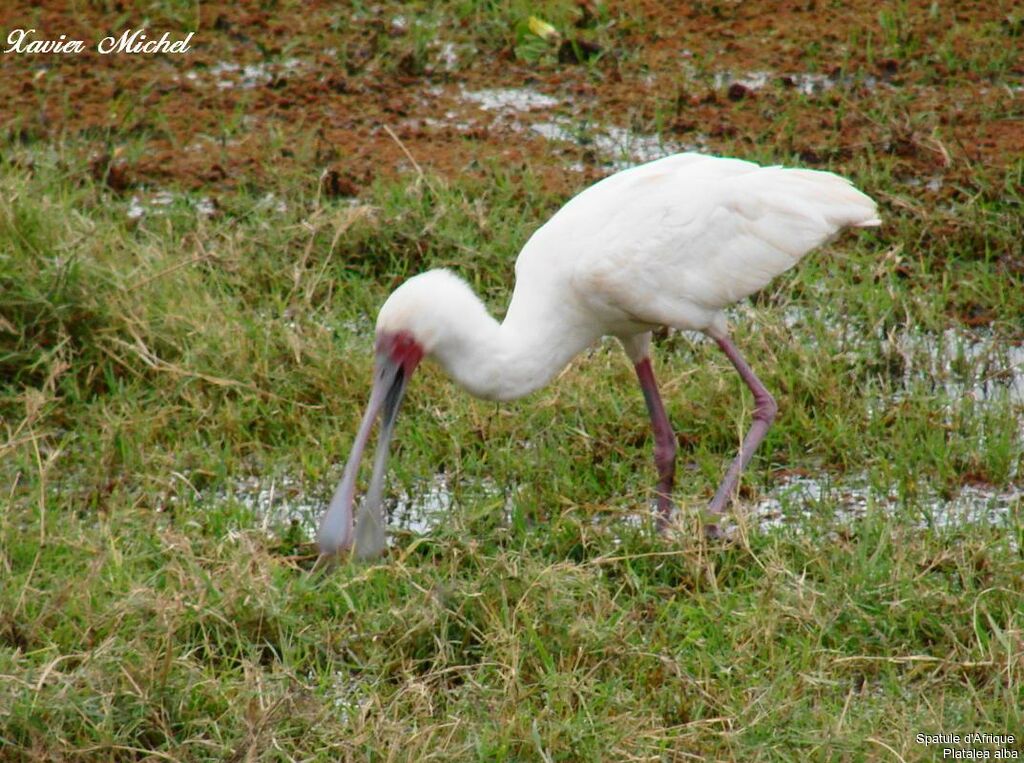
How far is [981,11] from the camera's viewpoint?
9.57 metres

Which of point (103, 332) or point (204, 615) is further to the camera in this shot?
point (103, 332)

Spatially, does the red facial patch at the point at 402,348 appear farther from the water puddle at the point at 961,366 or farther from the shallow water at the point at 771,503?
the water puddle at the point at 961,366

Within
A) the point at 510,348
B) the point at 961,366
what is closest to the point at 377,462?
the point at 510,348

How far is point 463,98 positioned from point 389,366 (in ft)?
12.6

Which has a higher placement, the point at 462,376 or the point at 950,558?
the point at 462,376

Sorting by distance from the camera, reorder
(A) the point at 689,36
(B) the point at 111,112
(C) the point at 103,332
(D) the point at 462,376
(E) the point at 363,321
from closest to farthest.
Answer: (D) the point at 462,376
(C) the point at 103,332
(E) the point at 363,321
(B) the point at 111,112
(A) the point at 689,36

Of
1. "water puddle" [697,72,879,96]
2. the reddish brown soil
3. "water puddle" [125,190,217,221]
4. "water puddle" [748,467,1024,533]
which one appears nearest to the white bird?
"water puddle" [748,467,1024,533]

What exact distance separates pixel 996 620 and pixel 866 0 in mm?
5586

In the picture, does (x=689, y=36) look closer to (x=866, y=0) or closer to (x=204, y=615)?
(x=866, y=0)

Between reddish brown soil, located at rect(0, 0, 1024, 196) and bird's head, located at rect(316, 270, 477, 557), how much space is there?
264 cm

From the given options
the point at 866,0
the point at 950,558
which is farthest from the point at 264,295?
the point at 866,0
